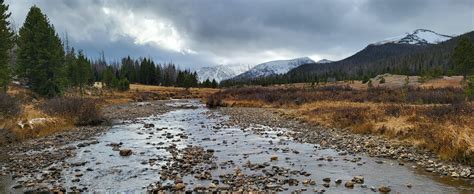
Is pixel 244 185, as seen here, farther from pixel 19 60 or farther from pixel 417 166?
pixel 19 60

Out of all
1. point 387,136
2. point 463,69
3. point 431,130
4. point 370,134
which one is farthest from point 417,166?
point 463,69

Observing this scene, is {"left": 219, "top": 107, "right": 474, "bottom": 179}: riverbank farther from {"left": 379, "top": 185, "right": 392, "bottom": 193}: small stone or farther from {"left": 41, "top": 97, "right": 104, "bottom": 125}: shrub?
{"left": 41, "top": 97, "right": 104, "bottom": 125}: shrub

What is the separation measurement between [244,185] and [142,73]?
135023mm

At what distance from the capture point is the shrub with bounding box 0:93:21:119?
2248 centimetres

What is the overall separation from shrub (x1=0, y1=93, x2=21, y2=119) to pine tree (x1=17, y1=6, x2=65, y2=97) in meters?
24.3

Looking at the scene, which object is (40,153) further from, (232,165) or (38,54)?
(38,54)

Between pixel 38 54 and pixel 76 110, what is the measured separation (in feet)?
72.0

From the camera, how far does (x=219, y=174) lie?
41.8 feet

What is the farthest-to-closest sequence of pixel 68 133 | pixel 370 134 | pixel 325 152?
pixel 68 133 → pixel 370 134 → pixel 325 152

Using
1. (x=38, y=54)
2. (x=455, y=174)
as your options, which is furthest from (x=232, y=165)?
(x=38, y=54)

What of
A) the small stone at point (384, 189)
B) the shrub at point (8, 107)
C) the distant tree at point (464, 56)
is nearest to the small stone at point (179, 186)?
the small stone at point (384, 189)

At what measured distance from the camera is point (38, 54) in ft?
151

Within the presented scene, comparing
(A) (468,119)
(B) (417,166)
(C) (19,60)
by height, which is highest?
(C) (19,60)

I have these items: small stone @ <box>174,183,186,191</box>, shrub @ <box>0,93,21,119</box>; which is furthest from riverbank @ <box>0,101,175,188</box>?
small stone @ <box>174,183,186,191</box>
